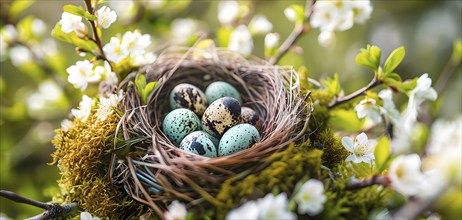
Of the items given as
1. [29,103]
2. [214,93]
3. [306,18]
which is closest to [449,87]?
[306,18]

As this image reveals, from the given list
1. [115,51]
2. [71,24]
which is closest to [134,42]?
[115,51]

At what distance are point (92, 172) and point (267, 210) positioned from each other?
448mm

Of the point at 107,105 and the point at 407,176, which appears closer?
the point at 407,176

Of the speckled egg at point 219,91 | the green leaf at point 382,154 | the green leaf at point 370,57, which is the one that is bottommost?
the green leaf at point 382,154

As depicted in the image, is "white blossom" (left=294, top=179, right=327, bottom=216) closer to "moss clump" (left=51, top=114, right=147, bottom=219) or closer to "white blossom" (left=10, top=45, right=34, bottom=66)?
"moss clump" (left=51, top=114, right=147, bottom=219)

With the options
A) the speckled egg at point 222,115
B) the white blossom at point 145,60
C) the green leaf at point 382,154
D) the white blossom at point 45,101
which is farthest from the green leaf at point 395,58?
the white blossom at point 45,101

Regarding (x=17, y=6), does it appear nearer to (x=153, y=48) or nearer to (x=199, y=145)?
(x=153, y=48)

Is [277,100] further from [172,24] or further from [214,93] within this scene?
[172,24]

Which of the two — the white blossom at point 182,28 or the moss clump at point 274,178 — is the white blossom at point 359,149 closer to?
the moss clump at point 274,178

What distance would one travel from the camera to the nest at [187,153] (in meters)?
0.90

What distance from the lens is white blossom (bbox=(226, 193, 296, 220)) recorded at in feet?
2.48

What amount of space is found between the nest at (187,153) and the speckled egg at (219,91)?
5 cm

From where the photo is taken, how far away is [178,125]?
3.74 ft

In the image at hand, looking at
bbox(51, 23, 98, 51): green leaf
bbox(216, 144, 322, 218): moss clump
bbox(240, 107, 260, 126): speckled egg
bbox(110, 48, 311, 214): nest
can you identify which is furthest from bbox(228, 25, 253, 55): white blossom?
bbox(216, 144, 322, 218): moss clump
